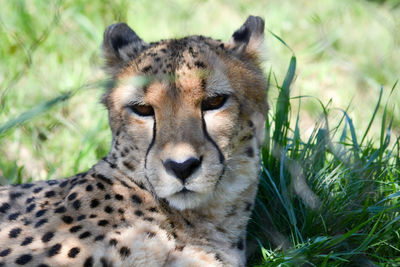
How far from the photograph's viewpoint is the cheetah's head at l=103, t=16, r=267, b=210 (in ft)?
5.75

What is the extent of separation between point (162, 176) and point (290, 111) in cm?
95

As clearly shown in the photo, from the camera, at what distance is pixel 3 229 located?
1.91 metres

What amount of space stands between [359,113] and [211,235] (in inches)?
57.9

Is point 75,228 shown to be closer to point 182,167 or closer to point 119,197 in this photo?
point 119,197

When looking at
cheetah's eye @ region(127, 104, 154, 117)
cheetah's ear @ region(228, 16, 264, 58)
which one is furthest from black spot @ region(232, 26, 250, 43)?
cheetah's eye @ region(127, 104, 154, 117)

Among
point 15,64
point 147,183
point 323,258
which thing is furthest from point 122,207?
point 15,64

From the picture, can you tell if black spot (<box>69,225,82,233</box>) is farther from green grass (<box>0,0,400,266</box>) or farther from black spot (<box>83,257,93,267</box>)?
green grass (<box>0,0,400,266</box>)

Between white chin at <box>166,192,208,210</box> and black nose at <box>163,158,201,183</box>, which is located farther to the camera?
white chin at <box>166,192,208,210</box>

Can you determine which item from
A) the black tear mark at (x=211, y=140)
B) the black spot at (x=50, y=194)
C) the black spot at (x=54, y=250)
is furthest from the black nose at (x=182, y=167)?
the black spot at (x=50, y=194)

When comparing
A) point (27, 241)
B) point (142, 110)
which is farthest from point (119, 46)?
point (27, 241)

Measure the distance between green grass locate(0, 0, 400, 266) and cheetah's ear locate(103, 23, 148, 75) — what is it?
74mm

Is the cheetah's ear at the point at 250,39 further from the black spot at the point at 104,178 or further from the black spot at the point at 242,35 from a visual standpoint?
the black spot at the point at 104,178

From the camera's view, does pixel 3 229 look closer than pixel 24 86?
Yes

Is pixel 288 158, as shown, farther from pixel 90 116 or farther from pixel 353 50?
pixel 90 116
